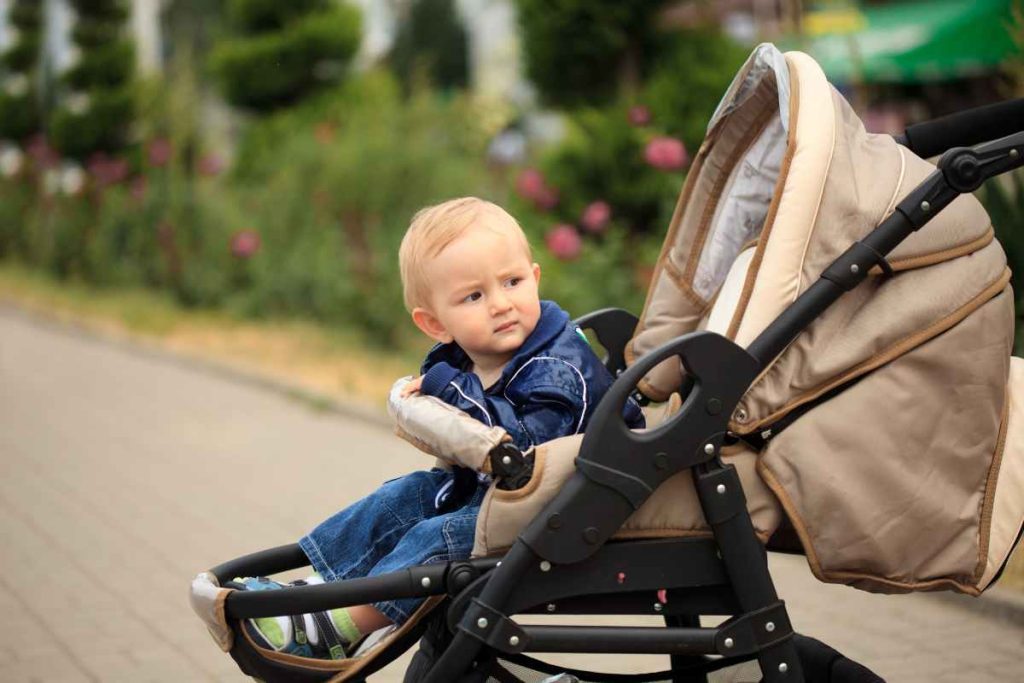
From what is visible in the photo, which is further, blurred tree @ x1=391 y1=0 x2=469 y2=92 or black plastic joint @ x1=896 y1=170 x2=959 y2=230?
blurred tree @ x1=391 y1=0 x2=469 y2=92

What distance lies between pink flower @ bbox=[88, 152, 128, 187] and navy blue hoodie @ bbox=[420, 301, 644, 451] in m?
13.9

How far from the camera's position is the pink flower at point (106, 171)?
1630cm

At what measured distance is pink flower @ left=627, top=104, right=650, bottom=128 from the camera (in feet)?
27.9

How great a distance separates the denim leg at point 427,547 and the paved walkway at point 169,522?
1.44 metres

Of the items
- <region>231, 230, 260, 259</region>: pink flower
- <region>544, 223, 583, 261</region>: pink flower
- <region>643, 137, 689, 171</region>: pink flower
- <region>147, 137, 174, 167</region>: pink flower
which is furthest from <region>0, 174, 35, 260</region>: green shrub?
<region>643, 137, 689, 171</region>: pink flower

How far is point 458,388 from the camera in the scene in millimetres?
3145

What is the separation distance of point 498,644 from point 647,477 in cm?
46

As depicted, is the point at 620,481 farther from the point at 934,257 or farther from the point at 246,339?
the point at 246,339

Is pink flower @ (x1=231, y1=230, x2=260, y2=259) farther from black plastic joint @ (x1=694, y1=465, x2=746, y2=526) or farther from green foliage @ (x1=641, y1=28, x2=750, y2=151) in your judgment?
black plastic joint @ (x1=694, y1=465, x2=746, y2=526)

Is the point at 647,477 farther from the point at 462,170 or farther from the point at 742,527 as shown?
the point at 462,170

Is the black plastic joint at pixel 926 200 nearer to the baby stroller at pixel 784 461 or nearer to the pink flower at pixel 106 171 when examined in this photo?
the baby stroller at pixel 784 461

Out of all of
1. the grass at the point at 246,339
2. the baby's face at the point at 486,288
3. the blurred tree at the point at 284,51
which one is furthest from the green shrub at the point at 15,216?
the baby's face at the point at 486,288

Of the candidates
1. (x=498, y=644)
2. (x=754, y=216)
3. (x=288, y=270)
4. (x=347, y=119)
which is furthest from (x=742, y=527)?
(x=347, y=119)

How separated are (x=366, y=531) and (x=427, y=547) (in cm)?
24
